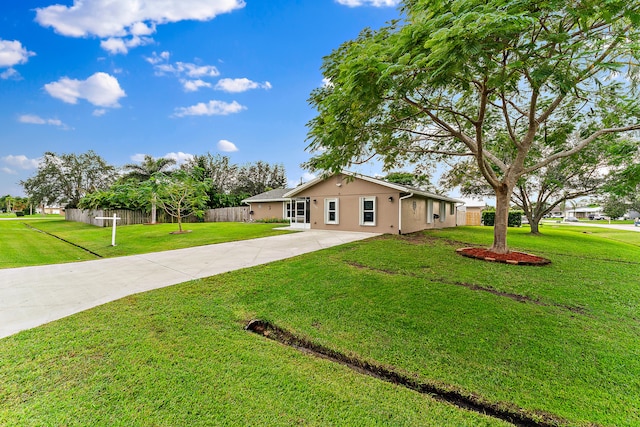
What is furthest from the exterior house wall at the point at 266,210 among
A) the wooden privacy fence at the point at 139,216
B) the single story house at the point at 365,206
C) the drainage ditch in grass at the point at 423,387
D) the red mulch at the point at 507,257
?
the drainage ditch in grass at the point at 423,387

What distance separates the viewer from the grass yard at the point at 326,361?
7.09 ft

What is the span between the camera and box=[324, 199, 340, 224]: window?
1484 centimetres

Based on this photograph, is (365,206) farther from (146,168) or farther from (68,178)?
(68,178)

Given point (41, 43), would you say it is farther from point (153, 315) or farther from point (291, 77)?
point (153, 315)

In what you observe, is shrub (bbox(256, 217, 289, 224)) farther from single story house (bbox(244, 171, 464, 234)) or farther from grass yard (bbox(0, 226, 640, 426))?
grass yard (bbox(0, 226, 640, 426))

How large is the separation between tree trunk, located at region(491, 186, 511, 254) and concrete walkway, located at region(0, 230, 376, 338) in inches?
218

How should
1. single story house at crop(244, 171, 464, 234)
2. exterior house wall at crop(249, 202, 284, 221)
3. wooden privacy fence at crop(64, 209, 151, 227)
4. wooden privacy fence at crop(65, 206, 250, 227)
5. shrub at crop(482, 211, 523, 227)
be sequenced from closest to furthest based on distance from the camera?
single story house at crop(244, 171, 464, 234) → wooden privacy fence at crop(64, 209, 151, 227) → wooden privacy fence at crop(65, 206, 250, 227) → exterior house wall at crop(249, 202, 284, 221) → shrub at crop(482, 211, 523, 227)

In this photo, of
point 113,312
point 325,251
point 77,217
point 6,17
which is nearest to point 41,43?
point 6,17

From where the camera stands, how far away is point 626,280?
5.91 metres

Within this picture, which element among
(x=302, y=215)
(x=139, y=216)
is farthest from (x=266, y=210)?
(x=139, y=216)

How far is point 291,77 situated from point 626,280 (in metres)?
13.4

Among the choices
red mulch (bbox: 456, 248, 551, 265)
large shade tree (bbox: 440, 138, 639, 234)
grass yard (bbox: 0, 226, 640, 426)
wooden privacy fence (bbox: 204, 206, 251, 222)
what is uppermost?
large shade tree (bbox: 440, 138, 639, 234)

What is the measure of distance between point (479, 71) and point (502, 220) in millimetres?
6185

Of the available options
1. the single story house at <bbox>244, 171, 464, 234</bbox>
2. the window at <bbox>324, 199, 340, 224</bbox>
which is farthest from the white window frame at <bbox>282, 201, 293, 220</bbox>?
the window at <bbox>324, 199, 340, 224</bbox>
